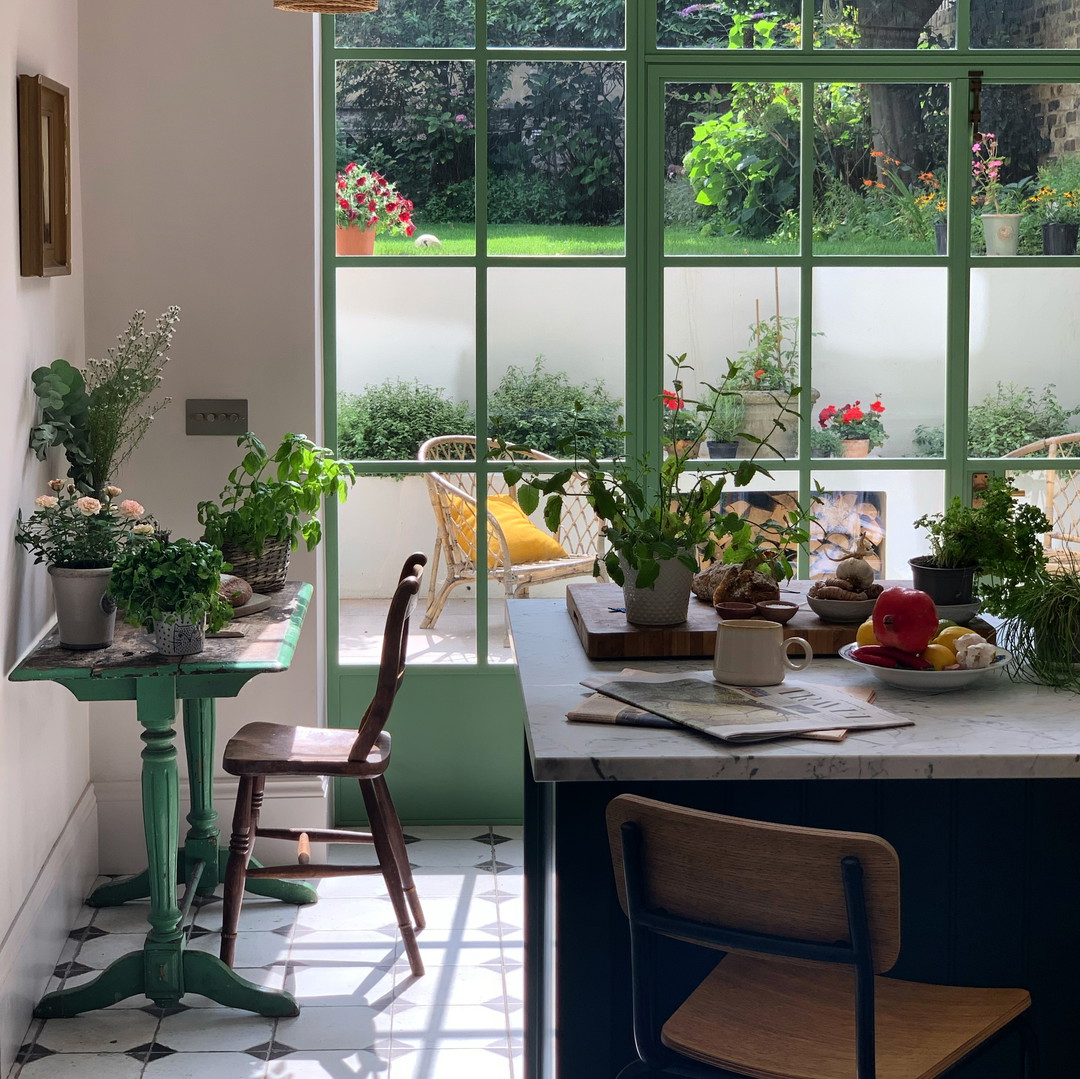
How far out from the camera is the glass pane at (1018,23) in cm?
421

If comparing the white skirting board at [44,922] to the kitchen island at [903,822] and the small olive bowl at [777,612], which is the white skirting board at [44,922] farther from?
the small olive bowl at [777,612]

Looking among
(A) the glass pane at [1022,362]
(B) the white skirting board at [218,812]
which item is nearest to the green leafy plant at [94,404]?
(B) the white skirting board at [218,812]

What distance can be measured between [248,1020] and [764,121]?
2920 mm

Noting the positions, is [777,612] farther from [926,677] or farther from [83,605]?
[83,605]

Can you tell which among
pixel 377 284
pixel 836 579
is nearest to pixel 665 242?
pixel 377 284

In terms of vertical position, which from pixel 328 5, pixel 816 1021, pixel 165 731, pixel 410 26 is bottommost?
pixel 816 1021

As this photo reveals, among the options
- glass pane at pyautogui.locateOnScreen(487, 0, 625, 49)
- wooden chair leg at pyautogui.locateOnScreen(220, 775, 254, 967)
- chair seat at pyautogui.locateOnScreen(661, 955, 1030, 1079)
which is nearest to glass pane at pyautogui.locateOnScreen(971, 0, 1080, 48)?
glass pane at pyautogui.locateOnScreen(487, 0, 625, 49)

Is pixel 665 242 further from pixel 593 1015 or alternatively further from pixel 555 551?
pixel 593 1015

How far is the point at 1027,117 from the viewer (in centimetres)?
425

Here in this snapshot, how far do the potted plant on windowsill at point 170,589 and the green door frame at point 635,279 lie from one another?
1328 millimetres

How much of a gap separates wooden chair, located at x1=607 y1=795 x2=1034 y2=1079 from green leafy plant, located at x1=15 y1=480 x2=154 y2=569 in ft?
5.45

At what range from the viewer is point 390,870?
10.8 ft

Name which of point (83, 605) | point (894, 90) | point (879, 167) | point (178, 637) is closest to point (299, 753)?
point (178, 637)

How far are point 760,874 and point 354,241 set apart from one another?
2.99m
